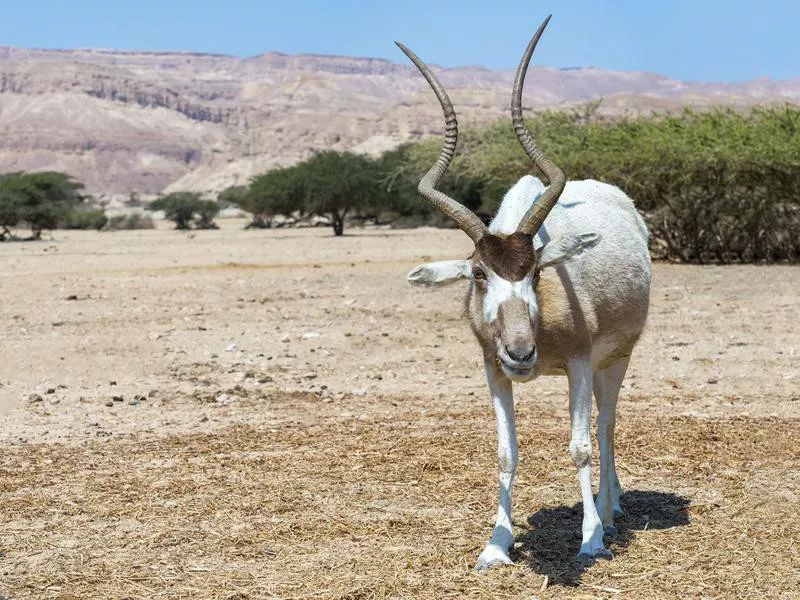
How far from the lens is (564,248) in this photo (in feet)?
19.2

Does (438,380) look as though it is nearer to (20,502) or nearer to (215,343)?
(215,343)

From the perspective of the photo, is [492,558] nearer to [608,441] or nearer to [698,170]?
[608,441]

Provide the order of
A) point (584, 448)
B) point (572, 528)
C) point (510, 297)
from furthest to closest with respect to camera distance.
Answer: point (572, 528) < point (584, 448) < point (510, 297)

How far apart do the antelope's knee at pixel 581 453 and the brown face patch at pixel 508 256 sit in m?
1.16

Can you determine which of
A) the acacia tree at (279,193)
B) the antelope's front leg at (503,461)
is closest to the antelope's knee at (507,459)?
the antelope's front leg at (503,461)

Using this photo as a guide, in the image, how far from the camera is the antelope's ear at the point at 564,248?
5824 millimetres

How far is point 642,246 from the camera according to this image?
7.18 metres

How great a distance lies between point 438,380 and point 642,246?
5143 millimetres

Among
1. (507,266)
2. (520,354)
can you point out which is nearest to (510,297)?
(507,266)

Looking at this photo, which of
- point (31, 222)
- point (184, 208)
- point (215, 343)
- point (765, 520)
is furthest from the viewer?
point (184, 208)

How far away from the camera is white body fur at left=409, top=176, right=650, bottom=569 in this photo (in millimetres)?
5855

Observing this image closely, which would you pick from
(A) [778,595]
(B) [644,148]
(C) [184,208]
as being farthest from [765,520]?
(C) [184,208]

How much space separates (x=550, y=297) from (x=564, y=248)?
348 mm

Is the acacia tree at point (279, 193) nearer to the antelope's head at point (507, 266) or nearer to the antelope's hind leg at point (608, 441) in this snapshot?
the antelope's hind leg at point (608, 441)
